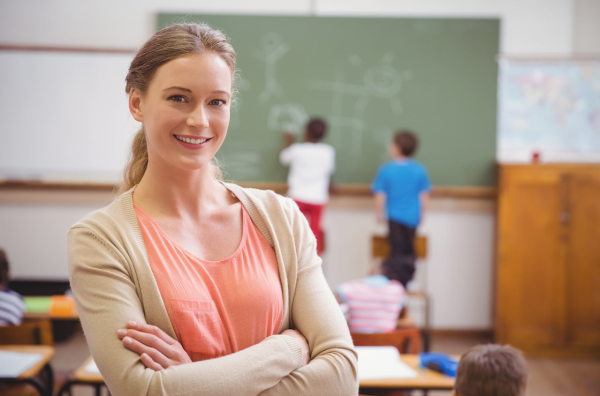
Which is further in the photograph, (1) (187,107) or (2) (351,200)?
(2) (351,200)

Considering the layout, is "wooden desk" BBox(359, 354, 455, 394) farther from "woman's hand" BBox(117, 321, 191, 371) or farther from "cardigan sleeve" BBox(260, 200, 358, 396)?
"woman's hand" BBox(117, 321, 191, 371)

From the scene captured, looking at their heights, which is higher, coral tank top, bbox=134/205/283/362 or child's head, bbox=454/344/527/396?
coral tank top, bbox=134/205/283/362

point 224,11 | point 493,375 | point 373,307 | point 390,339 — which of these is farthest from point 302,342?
point 224,11

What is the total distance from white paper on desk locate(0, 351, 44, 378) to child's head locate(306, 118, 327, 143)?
8.72 feet

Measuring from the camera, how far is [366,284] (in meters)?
2.76

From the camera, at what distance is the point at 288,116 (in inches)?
177

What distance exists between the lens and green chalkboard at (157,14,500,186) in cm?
445

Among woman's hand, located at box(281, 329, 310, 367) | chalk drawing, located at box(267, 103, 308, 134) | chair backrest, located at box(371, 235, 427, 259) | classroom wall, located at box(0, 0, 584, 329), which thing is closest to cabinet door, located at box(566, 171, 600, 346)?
classroom wall, located at box(0, 0, 584, 329)

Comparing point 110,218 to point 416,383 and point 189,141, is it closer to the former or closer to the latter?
point 189,141

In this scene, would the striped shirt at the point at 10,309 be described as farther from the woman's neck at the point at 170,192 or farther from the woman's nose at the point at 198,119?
the woman's nose at the point at 198,119

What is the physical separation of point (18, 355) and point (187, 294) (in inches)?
58.9

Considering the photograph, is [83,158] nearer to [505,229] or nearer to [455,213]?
[455,213]

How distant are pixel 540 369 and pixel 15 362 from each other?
3426mm

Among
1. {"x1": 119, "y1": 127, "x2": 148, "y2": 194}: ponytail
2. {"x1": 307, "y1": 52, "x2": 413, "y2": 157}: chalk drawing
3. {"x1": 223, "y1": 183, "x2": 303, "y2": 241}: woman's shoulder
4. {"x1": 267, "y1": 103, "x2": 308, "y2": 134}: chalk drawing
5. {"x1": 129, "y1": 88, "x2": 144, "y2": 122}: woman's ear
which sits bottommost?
{"x1": 223, "y1": 183, "x2": 303, "y2": 241}: woman's shoulder
